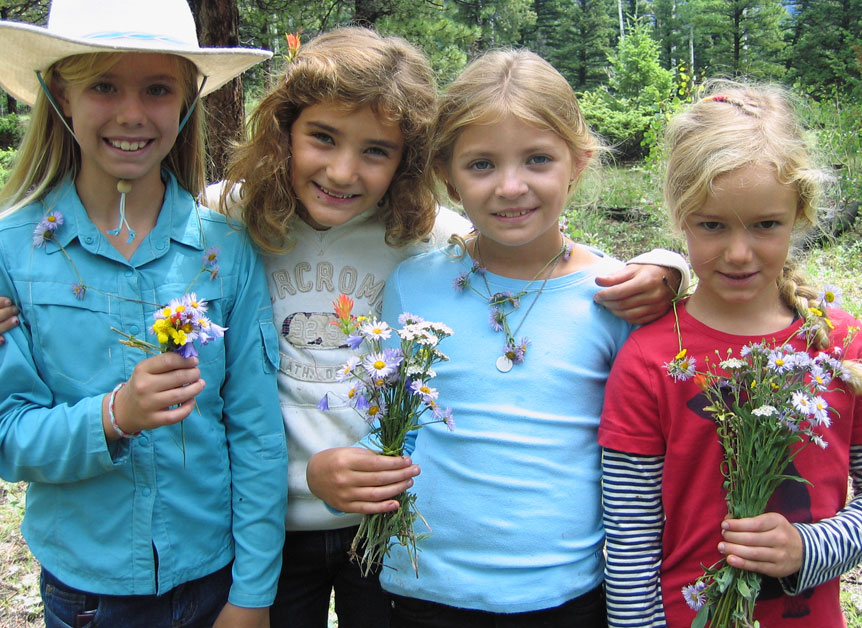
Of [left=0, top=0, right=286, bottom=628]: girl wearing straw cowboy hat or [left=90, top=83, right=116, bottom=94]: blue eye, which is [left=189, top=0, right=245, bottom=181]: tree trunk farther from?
[left=90, top=83, right=116, bottom=94]: blue eye

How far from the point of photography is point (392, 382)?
64.5 inches

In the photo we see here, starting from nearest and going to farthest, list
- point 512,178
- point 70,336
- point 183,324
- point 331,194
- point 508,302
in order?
1. point 183,324
2. point 70,336
3. point 512,178
4. point 508,302
5. point 331,194

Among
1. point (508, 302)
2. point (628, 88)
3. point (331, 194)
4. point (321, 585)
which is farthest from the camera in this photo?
point (628, 88)

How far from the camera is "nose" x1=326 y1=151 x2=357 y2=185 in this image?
2070 millimetres

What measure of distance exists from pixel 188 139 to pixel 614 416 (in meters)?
1.51

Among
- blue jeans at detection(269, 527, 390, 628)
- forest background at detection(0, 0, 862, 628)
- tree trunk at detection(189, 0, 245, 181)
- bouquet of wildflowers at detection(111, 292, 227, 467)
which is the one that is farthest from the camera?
tree trunk at detection(189, 0, 245, 181)

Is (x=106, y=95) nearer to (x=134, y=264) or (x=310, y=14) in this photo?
(x=134, y=264)

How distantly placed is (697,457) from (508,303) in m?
0.66

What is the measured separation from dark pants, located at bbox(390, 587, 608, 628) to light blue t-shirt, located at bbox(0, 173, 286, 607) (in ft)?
1.41

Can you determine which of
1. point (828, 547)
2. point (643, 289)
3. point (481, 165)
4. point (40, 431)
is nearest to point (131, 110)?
point (40, 431)

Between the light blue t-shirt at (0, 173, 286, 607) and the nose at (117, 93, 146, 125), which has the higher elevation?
the nose at (117, 93, 146, 125)

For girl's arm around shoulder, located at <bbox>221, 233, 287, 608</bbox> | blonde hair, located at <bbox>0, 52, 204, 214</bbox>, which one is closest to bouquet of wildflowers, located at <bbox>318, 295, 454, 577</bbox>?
girl's arm around shoulder, located at <bbox>221, 233, 287, 608</bbox>

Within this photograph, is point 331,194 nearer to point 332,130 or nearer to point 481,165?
point 332,130

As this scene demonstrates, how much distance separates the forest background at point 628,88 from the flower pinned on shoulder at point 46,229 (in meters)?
0.79
